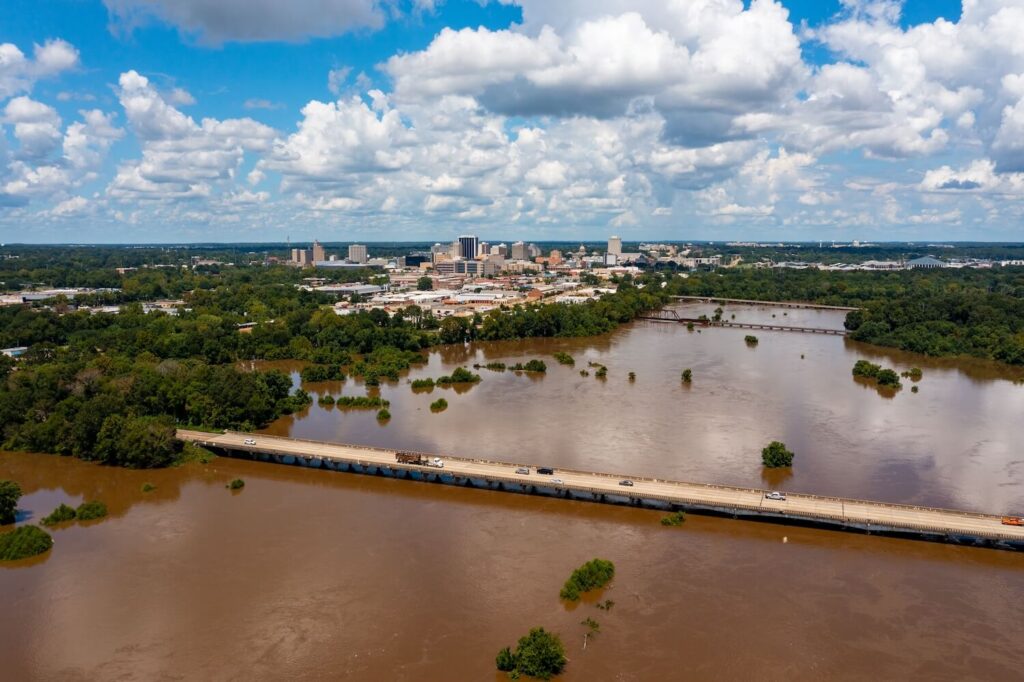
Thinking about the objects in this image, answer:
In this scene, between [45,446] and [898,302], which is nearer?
[45,446]

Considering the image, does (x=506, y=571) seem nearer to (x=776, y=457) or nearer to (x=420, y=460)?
(x=420, y=460)

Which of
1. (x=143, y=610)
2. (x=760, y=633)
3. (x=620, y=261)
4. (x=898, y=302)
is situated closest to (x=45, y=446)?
(x=143, y=610)

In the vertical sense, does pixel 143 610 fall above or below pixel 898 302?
below

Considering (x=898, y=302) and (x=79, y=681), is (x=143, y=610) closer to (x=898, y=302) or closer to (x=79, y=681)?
(x=79, y=681)

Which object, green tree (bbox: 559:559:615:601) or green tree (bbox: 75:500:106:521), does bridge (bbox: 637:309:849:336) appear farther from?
green tree (bbox: 75:500:106:521)

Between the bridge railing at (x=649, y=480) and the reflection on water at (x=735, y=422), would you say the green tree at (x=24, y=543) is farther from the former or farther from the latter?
the reflection on water at (x=735, y=422)

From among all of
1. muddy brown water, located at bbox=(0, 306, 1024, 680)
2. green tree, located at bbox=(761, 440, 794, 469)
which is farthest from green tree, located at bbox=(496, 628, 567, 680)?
green tree, located at bbox=(761, 440, 794, 469)
